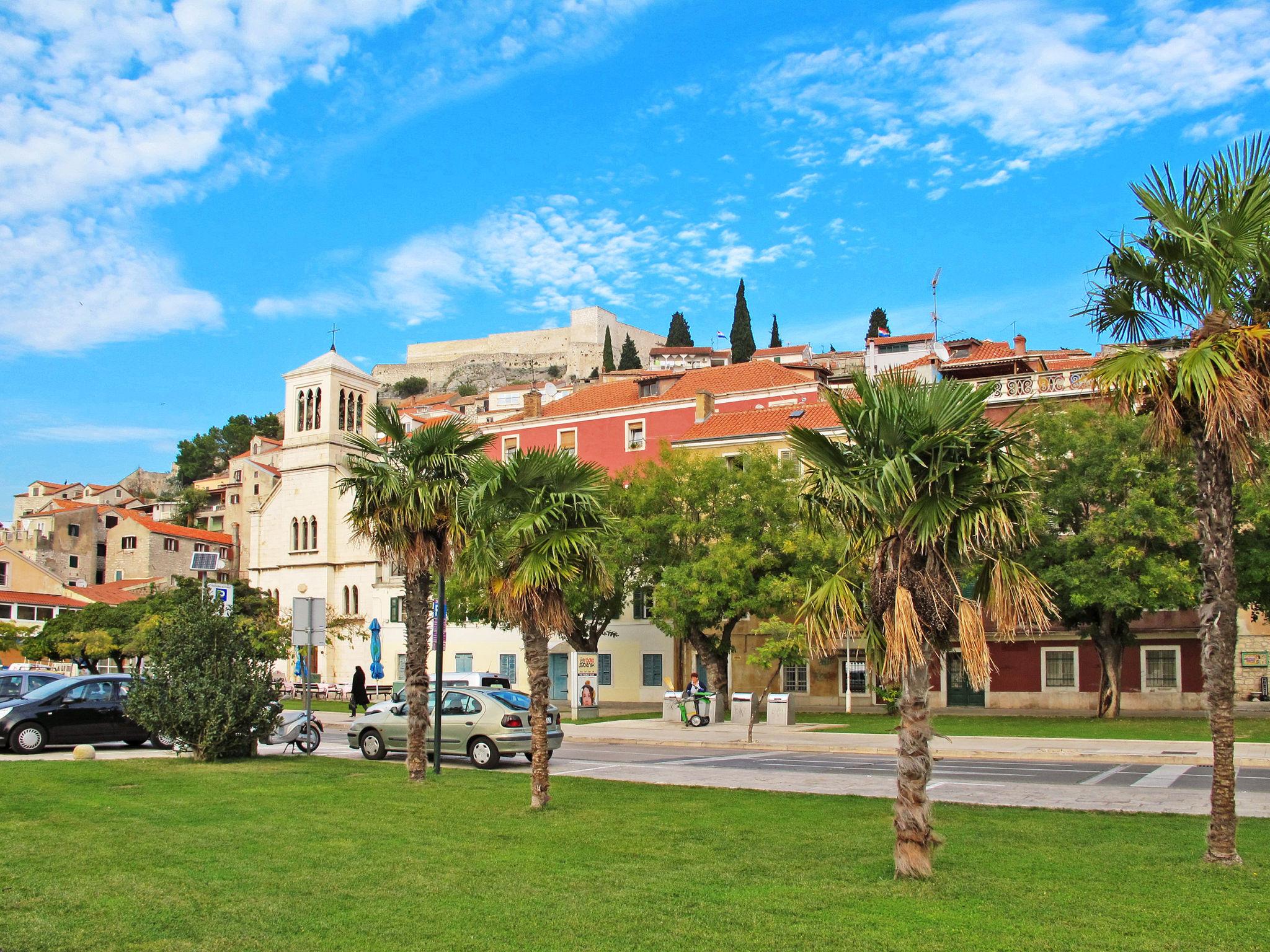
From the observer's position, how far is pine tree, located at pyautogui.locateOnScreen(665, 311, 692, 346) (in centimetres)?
15475

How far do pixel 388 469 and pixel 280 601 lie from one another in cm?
5295

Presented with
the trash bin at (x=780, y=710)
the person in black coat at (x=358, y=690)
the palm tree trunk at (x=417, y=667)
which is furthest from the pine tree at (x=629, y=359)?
the palm tree trunk at (x=417, y=667)

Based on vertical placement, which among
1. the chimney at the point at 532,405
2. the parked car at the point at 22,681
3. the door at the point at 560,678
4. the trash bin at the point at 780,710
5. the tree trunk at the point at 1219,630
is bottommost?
the door at the point at 560,678

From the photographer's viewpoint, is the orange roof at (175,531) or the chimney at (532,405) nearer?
the chimney at (532,405)

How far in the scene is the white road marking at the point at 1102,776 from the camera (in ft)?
63.2

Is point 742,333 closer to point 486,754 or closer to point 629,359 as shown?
point 629,359

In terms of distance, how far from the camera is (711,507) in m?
39.4

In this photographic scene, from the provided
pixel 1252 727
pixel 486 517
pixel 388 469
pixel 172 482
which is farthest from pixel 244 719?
pixel 172 482

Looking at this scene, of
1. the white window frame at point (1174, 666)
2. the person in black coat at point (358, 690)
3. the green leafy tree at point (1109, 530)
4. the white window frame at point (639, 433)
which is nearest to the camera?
the green leafy tree at point (1109, 530)

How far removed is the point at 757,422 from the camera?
4969cm

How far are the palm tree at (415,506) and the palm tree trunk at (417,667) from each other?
1 centimetres

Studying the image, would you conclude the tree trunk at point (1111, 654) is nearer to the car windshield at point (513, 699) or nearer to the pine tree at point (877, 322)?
the car windshield at point (513, 699)

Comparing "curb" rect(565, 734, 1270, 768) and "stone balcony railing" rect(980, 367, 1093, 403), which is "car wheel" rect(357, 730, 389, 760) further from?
"stone balcony railing" rect(980, 367, 1093, 403)

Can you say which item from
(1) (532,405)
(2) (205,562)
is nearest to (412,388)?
(1) (532,405)
